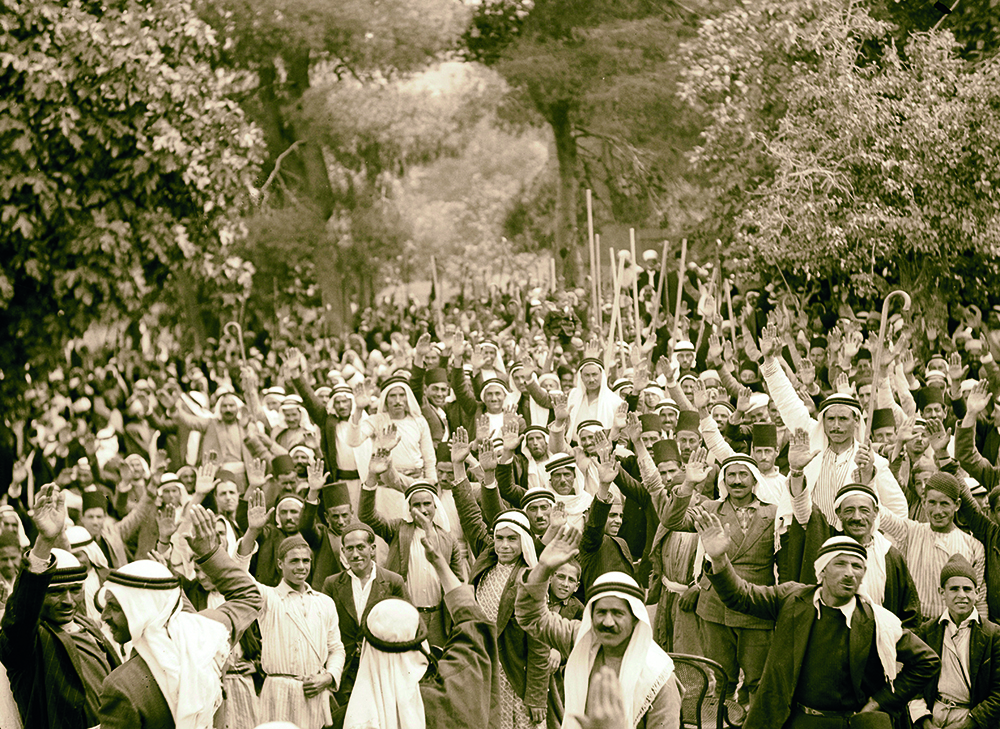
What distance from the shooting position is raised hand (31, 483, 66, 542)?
5.60 m

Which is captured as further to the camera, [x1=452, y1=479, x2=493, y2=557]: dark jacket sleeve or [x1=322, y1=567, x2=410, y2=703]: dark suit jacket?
[x1=452, y1=479, x2=493, y2=557]: dark jacket sleeve

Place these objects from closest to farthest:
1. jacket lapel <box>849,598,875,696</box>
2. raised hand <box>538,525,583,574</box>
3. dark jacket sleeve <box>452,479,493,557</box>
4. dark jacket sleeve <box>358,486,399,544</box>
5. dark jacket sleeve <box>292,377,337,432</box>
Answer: raised hand <box>538,525,583,574</box> → jacket lapel <box>849,598,875,696</box> → dark jacket sleeve <box>452,479,493,557</box> → dark jacket sleeve <box>358,486,399,544</box> → dark jacket sleeve <box>292,377,337,432</box>

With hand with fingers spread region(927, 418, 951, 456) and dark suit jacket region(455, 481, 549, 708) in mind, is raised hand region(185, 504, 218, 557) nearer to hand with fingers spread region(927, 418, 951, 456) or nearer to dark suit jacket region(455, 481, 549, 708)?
dark suit jacket region(455, 481, 549, 708)

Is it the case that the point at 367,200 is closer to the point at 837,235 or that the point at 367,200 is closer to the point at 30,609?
the point at 837,235

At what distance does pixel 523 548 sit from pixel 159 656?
218 centimetres

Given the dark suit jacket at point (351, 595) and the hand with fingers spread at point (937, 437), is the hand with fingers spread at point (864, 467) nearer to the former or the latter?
the hand with fingers spread at point (937, 437)

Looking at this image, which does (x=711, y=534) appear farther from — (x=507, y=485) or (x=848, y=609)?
(x=507, y=485)

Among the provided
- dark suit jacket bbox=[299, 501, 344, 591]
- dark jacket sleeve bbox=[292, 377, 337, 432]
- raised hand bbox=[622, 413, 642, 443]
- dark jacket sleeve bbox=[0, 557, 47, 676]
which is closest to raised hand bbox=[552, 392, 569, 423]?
raised hand bbox=[622, 413, 642, 443]

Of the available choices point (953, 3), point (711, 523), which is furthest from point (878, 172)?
point (711, 523)

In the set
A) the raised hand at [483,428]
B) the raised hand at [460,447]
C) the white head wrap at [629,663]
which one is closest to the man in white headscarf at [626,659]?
the white head wrap at [629,663]

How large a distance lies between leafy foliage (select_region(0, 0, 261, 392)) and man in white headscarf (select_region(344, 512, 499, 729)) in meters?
6.87

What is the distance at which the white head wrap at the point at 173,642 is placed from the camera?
4.80 meters

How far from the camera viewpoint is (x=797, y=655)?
5648 millimetres

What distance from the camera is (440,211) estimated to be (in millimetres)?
28594
